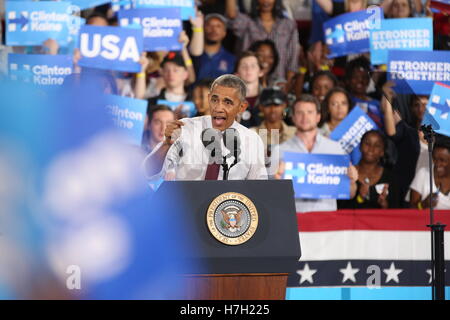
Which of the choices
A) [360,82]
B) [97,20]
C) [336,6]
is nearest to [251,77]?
[360,82]

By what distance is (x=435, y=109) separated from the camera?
575 centimetres

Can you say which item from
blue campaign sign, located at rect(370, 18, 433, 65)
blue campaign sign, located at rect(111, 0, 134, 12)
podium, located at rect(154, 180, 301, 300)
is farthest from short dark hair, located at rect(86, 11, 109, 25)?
podium, located at rect(154, 180, 301, 300)

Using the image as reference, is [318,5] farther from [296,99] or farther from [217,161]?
[217,161]

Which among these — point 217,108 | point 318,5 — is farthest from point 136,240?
point 318,5

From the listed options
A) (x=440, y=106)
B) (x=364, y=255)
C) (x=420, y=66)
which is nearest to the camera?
(x=440, y=106)

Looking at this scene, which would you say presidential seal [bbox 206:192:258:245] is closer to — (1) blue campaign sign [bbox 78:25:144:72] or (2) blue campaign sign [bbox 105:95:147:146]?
(2) blue campaign sign [bbox 105:95:147:146]

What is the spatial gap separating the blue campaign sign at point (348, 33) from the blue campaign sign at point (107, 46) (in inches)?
67.7

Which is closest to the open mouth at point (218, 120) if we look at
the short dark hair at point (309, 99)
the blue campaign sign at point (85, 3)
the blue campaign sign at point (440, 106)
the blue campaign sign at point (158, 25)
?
the blue campaign sign at point (440, 106)

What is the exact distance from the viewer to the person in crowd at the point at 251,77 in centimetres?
711

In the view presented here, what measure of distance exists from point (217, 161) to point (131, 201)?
0.90m

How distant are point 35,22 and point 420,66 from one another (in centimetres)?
317

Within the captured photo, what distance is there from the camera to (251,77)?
23.6 feet

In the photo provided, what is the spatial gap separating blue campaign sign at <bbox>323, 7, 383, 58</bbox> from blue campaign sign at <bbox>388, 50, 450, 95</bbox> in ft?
1.64

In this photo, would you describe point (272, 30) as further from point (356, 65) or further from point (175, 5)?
point (175, 5)
